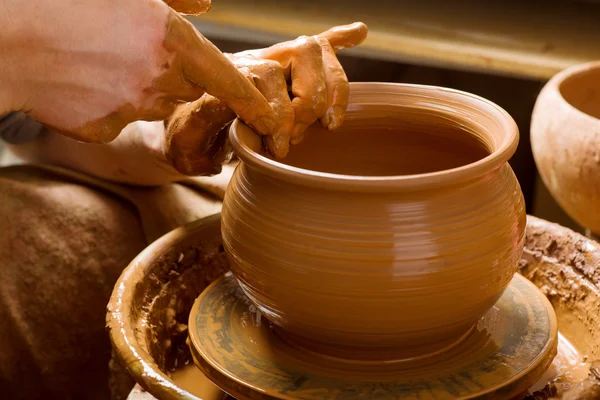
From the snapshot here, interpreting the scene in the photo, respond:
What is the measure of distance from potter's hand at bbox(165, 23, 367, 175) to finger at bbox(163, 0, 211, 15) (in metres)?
0.11

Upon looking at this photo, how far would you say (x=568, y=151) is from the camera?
1.58 m

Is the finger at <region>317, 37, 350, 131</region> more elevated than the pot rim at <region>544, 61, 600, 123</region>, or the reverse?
the finger at <region>317, 37, 350, 131</region>

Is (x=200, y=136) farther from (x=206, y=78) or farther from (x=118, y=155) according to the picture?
(x=118, y=155)

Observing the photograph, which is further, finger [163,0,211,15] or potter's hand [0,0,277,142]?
finger [163,0,211,15]

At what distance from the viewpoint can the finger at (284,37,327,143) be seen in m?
1.15

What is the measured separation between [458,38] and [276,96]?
1.64 m

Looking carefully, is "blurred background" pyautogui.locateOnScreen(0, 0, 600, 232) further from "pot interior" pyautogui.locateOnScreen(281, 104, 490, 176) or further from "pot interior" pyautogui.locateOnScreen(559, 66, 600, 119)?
"pot interior" pyautogui.locateOnScreen(281, 104, 490, 176)

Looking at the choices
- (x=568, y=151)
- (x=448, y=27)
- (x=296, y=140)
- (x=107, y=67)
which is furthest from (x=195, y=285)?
(x=448, y=27)

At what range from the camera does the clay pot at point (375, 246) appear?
37.6 inches

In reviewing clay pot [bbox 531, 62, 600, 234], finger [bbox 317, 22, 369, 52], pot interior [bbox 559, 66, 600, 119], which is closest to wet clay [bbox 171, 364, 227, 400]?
finger [bbox 317, 22, 369, 52]

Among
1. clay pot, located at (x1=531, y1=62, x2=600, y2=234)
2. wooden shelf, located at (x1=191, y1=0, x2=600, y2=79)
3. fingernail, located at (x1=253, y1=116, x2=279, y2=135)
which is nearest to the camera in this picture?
fingernail, located at (x1=253, y1=116, x2=279, y2=135)

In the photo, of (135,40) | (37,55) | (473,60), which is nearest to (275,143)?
(135,40)

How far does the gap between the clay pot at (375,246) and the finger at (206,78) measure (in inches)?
1.5

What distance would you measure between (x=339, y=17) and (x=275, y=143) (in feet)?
6.08
